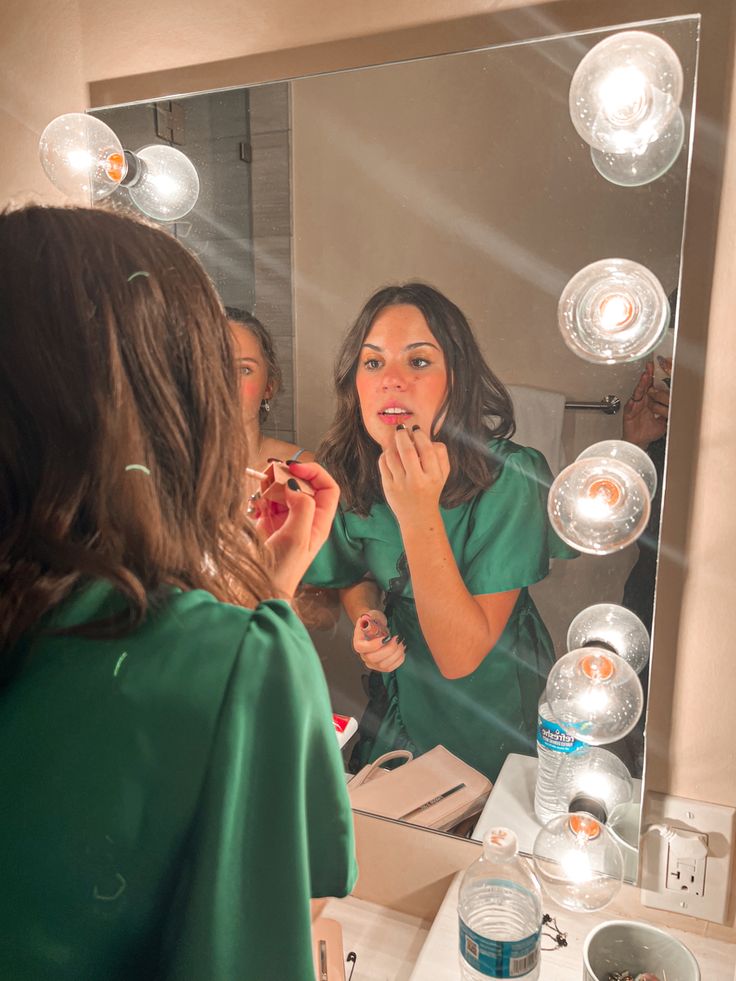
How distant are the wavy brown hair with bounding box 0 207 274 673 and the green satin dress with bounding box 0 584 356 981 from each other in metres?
0.04

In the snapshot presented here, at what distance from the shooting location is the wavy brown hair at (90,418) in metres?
0.59

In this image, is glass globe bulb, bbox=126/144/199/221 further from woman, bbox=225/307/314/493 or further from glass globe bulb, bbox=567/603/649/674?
glass globe bulb, bbox=567/603/649/674

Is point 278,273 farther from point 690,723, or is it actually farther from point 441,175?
point 690,723

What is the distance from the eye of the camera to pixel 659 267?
803 millimetres

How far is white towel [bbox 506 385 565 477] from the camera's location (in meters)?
0.88

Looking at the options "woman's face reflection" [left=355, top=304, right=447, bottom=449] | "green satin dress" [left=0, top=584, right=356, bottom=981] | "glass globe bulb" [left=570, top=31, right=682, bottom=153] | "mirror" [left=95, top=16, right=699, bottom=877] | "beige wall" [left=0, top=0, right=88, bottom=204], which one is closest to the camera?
"green satin dress" [left=0, top=584, right=356, bottom=981]

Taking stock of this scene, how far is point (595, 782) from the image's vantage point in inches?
37.1

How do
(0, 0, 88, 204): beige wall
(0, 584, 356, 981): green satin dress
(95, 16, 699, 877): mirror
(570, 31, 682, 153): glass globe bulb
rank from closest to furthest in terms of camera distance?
(0, 584, 356, 981): green satin dress → (570, 31, 682, 153): glass globe bulb → (95, 16, 699, 877): mirror → (0, 0, 88, 204): beige wall

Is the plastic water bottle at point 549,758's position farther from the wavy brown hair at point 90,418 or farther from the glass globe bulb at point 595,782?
the wavy brown hair at point 90,418

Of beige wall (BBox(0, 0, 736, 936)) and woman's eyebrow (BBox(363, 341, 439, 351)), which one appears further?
woman's eyebrow (BBox(363, 341, 439, 351))

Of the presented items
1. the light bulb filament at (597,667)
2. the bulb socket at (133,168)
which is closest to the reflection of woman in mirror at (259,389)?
the bulb socket at (133,168)

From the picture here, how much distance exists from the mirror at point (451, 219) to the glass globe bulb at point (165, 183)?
0.02 metres

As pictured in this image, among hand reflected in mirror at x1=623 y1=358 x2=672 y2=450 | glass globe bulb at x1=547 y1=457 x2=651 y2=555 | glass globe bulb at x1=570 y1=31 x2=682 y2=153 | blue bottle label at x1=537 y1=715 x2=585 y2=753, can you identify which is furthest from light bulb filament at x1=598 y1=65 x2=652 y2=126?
blue bottle label at x1=537 y1=715 x2=585 y2=753

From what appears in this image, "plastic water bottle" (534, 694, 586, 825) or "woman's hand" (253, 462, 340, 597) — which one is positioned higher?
"woman's hand" (253, 462, 340, 597)
